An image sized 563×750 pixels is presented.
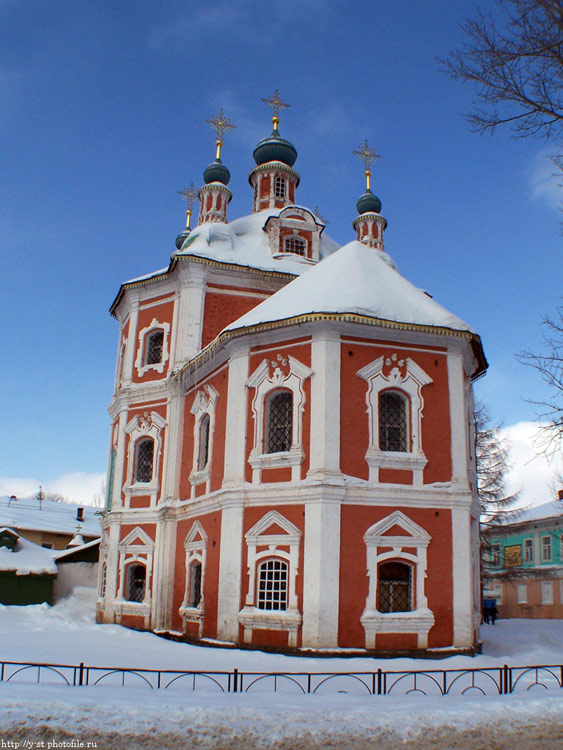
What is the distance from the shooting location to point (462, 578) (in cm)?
1460

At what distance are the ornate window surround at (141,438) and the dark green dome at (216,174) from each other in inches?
371

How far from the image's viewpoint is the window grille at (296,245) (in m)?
22.4

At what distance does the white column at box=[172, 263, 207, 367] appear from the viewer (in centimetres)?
2011

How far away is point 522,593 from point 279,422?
28085 millimetres

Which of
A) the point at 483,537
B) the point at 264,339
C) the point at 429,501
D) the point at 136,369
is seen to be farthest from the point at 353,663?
the point at 483,537

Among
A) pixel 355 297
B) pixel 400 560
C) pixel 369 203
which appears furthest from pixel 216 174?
pixel 400 560

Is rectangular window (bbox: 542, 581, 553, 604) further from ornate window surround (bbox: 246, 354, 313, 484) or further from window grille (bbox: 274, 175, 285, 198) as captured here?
ornate window surround (bbox: 246, 354, 313, 484)

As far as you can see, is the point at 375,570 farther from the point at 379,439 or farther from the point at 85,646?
the point at 85,646

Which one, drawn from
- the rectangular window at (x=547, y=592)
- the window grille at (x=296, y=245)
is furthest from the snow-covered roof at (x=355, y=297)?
the rectangular window at (x=547, y=592)

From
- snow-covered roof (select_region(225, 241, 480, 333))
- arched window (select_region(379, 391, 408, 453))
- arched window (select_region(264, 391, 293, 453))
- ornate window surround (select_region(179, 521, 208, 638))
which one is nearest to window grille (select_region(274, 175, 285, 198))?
snow-covered roof (select_region(225, 241, 480, 333))

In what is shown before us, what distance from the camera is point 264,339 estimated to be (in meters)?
16.3

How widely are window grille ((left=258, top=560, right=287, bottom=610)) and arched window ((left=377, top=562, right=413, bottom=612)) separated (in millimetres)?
1935

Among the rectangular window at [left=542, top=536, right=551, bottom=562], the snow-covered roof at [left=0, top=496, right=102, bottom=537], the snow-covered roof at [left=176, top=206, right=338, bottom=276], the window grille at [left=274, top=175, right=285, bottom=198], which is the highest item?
the window grille at [left=274, top=175, right=285, bottom=198]

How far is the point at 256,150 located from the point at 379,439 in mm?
15263
